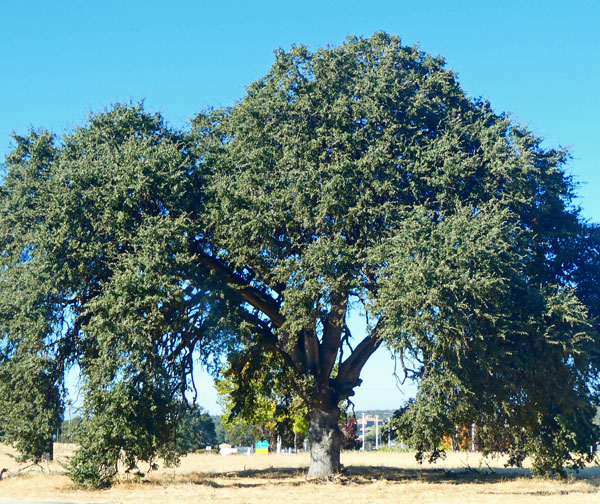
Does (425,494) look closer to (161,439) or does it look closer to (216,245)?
(161,439)

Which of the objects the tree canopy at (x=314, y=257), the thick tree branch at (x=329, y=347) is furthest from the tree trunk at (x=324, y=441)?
the thick tree branch at (x=329, y=347)

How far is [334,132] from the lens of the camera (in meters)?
20.9

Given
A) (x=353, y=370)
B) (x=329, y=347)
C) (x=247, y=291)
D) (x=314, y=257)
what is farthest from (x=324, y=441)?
(x=314, y=257)

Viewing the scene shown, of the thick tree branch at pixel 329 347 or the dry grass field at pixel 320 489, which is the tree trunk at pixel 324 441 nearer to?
the dry grass field at pixel 320 489

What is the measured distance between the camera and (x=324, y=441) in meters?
22.7

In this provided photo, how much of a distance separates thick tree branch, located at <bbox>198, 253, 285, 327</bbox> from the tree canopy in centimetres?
11

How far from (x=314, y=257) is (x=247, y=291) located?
4501 mm

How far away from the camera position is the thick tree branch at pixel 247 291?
22125 mm

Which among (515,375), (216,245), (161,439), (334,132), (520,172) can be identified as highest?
(334,132)

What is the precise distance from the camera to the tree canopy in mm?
Result: 18547

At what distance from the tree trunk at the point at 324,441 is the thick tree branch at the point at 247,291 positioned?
365 centimetres

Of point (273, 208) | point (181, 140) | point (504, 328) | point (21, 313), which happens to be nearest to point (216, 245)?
point (273, 208)

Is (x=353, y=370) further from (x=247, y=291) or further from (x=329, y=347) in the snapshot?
(x=247, y=291)

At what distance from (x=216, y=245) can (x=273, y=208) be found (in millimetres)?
2609
